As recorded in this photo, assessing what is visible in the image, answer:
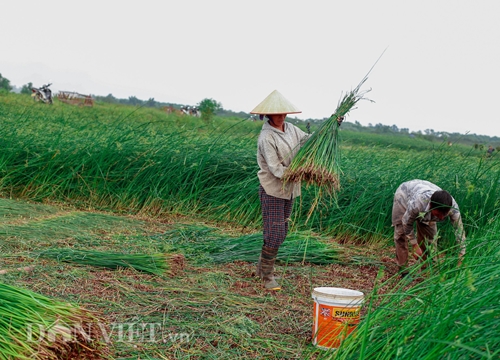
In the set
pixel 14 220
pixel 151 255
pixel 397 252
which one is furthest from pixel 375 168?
pixel 14 220

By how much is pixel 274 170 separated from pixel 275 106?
468 millimetres

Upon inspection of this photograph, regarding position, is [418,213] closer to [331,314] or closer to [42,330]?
[331,314]

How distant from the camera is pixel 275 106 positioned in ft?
13.4

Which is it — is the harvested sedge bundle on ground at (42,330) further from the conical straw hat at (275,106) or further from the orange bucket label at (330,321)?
the conical straw hat at (275,106)

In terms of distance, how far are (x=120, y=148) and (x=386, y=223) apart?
3326mm

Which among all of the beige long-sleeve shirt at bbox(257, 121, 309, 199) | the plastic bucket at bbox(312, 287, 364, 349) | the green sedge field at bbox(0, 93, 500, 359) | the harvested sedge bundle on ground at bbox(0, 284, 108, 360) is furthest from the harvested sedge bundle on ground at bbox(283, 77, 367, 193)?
the harvested sedge bundle on ground at bbox(0, 284, 108, 360)

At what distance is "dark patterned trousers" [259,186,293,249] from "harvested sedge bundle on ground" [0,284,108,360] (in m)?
1.76

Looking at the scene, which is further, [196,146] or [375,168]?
Result: [196,146]

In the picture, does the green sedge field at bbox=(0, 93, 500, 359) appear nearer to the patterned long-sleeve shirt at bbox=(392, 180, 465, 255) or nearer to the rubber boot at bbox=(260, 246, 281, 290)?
the rubber boot at bbox=(260, 246, 281, 290)

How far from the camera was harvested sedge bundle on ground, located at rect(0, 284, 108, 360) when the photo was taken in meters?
2.22

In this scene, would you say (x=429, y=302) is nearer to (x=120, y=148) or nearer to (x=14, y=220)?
(x=14, y=220)

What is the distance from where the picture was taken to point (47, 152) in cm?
708

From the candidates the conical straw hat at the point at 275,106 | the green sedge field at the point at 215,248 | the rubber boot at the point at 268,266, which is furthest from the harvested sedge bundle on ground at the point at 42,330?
the conical straw hat at the point at 275,106

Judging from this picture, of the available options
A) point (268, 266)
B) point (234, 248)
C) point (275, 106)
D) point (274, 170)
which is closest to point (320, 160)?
point (274, 170)
